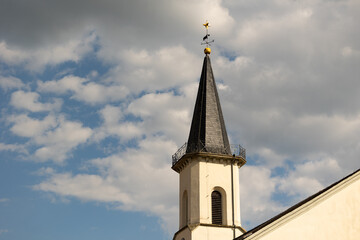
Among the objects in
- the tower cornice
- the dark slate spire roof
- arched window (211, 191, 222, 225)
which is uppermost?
the dark slate spire roof

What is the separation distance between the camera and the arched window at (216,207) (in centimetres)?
3303

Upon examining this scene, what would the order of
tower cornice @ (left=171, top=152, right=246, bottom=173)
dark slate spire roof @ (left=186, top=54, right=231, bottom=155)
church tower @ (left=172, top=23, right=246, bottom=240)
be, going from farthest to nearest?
dark slate spire roof @ (left=186, top=54, right=231, bottom=155)
tower cornice @ (left=171, top=152, right=246, bottom=173)
church tower @ (left=172, top=23, right=246, bottom=240)

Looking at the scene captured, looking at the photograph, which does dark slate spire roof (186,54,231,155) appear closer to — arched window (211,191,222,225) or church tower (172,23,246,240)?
church tower (172,23,246,240)

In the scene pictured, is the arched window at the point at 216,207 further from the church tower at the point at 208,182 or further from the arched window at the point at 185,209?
the arched window at the point at 185,209

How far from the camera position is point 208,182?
33688 mm

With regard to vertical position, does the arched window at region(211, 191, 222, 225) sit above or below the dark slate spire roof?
below

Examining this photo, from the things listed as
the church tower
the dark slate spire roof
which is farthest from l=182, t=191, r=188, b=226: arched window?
the dark slate spire roof

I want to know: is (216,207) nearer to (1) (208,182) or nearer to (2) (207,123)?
(1) (208,182)

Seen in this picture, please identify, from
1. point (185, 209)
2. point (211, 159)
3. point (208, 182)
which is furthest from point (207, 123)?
point (185, 209)

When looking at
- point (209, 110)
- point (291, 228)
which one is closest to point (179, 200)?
point (209, 110)

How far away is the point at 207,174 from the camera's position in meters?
33.9

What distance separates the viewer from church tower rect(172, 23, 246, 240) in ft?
107

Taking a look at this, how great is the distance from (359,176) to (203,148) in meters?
15.1

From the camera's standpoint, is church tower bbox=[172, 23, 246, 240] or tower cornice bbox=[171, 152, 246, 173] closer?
church tower bbox=[172, 23, 246, 240]
